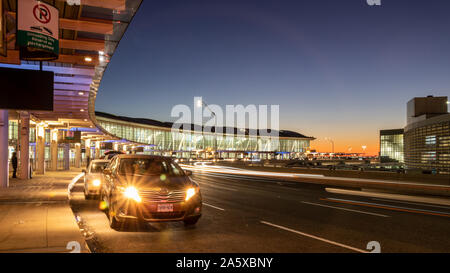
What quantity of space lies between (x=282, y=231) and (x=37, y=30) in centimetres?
762

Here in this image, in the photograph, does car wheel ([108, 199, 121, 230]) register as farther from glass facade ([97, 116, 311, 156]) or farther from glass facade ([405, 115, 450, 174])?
glass facade ([97, 116, 311, 156])

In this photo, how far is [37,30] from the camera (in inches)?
336

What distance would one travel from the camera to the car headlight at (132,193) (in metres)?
8.22

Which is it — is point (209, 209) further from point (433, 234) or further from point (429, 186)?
point (429, 186)

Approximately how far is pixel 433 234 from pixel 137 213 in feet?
23.1

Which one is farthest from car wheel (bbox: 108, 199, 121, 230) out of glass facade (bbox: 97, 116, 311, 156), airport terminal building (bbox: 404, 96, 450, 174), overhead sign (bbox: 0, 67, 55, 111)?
glass facade (bbox: 97, 116, 311, 156)

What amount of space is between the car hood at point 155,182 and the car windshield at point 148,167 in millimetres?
694

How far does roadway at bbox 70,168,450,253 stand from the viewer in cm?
712

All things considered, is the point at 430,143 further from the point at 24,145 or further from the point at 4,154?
the point at 4,154

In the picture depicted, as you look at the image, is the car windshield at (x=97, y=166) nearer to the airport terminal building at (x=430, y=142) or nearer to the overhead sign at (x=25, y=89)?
the overhead sign at (x=25, y=89)

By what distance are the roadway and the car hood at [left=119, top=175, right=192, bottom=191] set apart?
3.55 ft

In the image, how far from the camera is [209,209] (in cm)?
1234

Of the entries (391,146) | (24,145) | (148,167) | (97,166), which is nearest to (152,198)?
(148,167)
